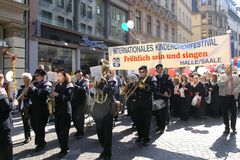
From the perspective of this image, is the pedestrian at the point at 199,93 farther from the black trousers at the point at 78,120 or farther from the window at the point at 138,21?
the window at the point at 138,21

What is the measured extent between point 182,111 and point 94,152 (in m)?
5.07

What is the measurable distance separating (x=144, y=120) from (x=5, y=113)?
329 centimetres

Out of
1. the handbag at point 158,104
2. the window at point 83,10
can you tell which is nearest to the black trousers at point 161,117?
the handbag at point 158,104

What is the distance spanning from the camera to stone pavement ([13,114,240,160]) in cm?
638

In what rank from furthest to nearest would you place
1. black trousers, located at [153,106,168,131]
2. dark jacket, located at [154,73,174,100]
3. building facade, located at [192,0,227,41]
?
1. building facade, located at [192,0,227,41]
2. dark jacket, located at [154,73,174,100]
3. black trousers, located at [153,106,168,131]

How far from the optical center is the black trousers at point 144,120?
7332 millimetres

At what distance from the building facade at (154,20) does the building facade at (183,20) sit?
2204 mm

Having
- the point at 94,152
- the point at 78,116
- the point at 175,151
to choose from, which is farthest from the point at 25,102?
the point at 175,151

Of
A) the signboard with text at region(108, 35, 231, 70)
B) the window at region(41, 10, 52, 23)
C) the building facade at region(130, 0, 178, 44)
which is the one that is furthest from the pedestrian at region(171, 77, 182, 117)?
the building facade at region(130, 0, 178, 44)

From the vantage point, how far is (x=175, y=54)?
10.4m

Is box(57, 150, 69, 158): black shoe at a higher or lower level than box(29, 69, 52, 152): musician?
lower

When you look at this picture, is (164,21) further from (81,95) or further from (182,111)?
(81,95)

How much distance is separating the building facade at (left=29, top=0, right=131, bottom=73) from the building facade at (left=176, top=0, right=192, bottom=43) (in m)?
17.2

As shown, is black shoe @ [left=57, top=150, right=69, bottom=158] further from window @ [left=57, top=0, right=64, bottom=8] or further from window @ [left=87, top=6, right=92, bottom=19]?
window @ [left=87, top=6, right=92, bottom=19]
